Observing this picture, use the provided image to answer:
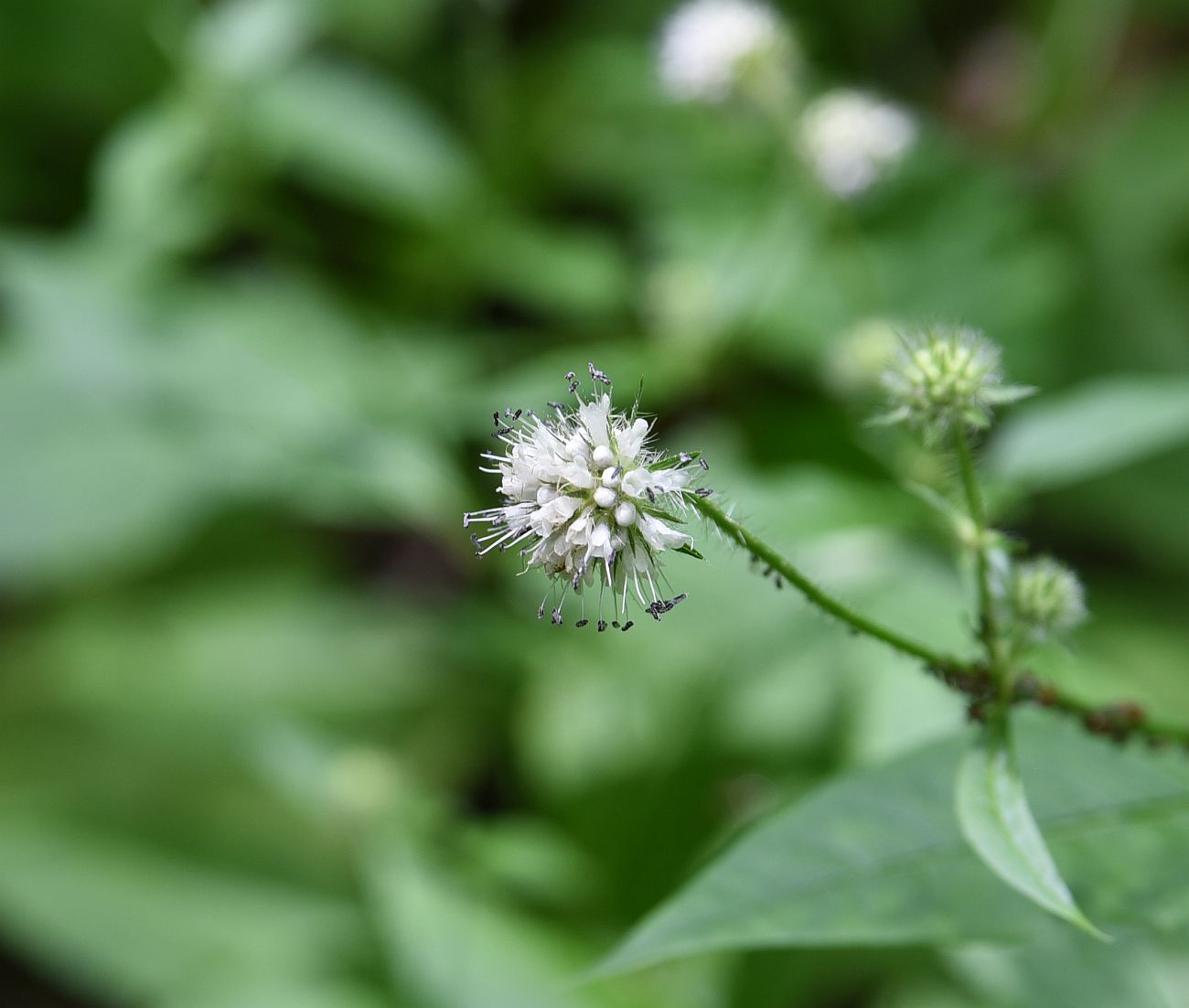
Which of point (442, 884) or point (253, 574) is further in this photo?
point (253, 574)

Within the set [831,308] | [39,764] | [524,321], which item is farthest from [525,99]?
[39,764]

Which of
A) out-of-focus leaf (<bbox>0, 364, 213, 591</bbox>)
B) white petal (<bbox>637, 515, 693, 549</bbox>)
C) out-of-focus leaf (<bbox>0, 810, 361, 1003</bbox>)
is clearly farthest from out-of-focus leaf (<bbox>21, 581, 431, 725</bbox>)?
white petal (<bbox>637, 515, 693, 549</bbox>)

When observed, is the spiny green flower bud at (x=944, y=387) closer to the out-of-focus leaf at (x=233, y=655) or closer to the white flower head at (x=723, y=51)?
the white flower head at (x=723, y=51)

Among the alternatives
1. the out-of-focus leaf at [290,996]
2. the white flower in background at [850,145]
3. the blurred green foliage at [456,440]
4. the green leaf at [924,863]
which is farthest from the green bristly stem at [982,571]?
the out-of-focus leaf at [290,996]

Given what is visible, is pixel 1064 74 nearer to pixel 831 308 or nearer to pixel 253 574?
pixel 831 308

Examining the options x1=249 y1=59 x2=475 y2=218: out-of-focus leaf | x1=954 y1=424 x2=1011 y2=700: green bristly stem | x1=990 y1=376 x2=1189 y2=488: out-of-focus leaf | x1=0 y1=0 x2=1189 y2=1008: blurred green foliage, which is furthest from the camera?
x1=249 y1=59 x2=475 y2=218: out-of-focus leaf

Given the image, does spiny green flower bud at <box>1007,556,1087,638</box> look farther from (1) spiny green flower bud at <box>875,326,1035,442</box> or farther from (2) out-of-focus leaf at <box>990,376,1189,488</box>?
(2) out-of-focus leaf at <box>990,376,1189,488</box>
